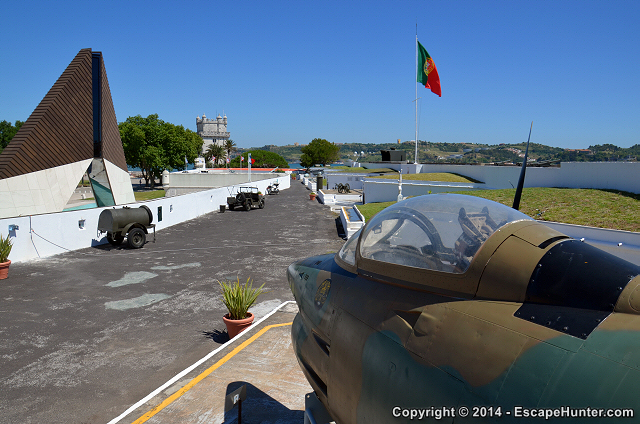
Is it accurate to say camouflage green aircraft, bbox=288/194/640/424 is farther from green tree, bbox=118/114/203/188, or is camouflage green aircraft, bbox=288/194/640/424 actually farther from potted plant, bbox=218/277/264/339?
green tree, bbox=118/114/203/188

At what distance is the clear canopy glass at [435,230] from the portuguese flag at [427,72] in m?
39.0

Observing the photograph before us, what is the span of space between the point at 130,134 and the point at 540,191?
62.3m

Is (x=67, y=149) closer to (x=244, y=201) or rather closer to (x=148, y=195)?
(x=244, y=201)

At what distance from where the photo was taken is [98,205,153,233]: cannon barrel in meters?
17.7

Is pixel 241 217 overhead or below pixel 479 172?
below

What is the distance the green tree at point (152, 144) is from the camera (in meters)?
66.8

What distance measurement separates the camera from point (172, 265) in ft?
51.0

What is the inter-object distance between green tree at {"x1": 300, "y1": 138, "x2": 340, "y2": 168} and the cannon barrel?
365ft

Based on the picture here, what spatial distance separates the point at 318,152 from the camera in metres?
128

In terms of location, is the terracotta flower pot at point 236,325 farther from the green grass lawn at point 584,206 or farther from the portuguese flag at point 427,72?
the portuguese flag at point 427,72

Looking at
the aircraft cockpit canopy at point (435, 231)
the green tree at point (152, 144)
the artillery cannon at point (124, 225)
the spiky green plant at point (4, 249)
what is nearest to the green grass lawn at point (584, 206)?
the aircraft cockpit canopy at point (435, 231)

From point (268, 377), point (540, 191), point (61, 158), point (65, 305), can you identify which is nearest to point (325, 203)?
point (540, 191)

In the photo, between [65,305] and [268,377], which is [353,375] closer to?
[268,377]

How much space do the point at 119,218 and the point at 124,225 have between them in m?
0.38
